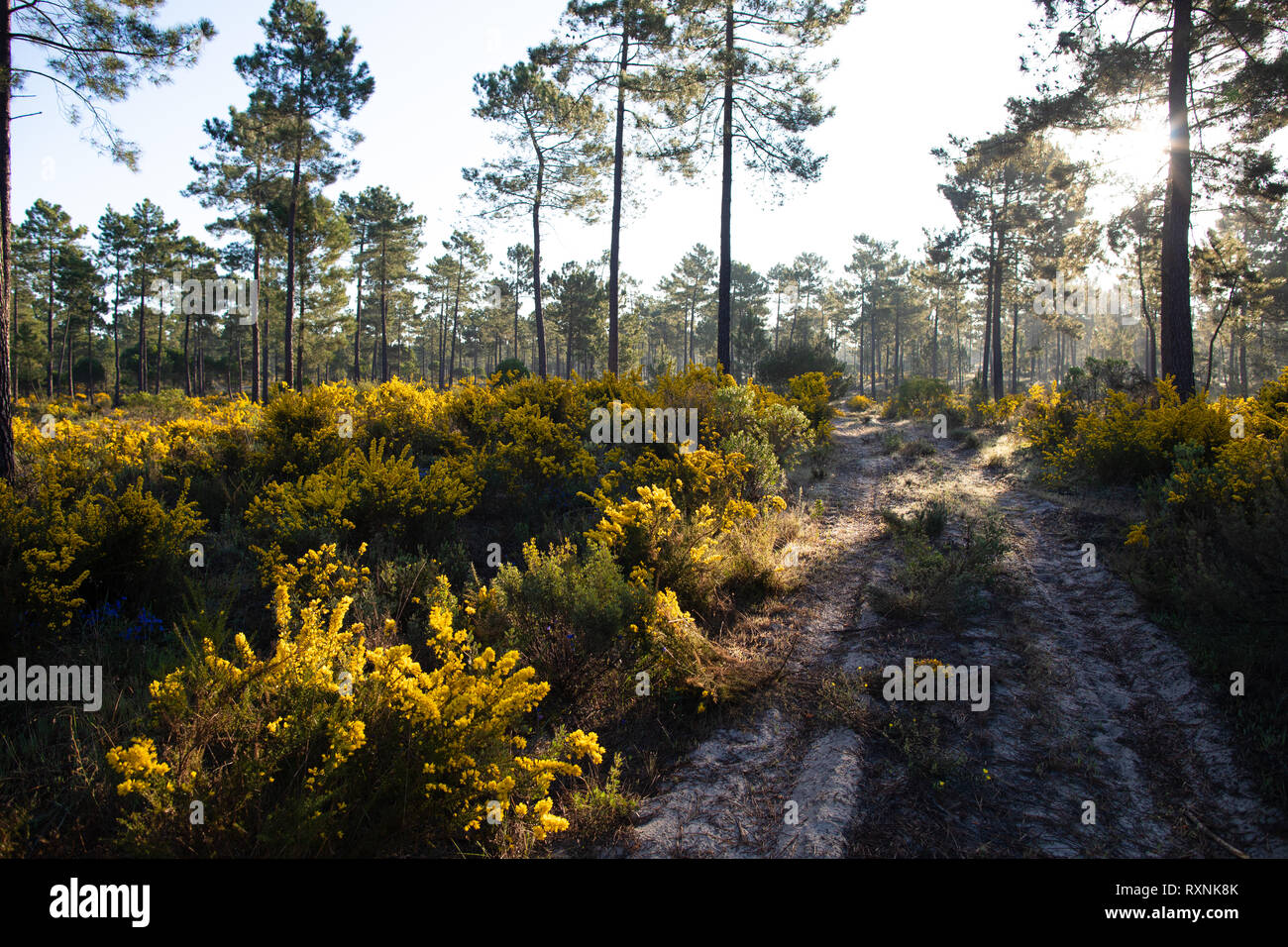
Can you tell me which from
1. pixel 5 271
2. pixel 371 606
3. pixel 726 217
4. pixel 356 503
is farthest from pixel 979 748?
pixel 726 217

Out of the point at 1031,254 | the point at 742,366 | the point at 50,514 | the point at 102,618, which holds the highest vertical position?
the point at 1031,254

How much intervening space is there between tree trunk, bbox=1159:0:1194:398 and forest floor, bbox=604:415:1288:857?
7.07 metres

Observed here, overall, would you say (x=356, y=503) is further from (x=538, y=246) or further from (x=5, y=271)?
(x=538, y=246)

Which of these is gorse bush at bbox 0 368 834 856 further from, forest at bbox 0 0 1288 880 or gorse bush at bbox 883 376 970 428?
gorse bush at bbox 883 376 970 428

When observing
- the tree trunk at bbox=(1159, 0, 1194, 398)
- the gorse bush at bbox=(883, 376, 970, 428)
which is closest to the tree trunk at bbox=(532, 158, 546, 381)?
the gorse bush at bbox=(883, 376, 970, 428)

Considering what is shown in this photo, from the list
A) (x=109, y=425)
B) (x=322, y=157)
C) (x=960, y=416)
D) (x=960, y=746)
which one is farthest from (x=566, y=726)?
(x=322, y=157)

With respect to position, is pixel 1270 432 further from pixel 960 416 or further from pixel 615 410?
pixel 960 416

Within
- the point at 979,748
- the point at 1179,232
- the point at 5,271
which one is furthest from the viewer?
the point at 1179,232

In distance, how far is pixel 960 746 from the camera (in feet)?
10.4

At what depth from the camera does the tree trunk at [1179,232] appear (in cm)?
947

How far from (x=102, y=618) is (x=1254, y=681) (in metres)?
7.56

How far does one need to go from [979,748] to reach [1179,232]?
11.3m

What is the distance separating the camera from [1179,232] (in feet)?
32.3

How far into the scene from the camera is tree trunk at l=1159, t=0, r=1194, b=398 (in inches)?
373
